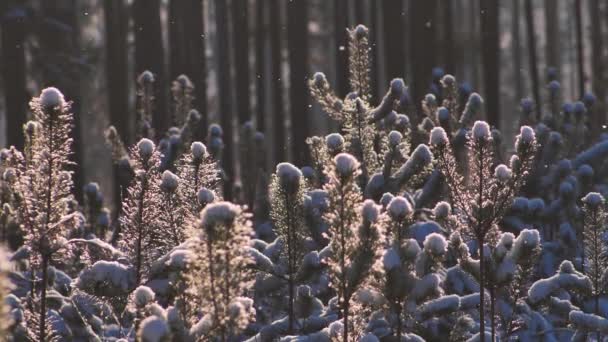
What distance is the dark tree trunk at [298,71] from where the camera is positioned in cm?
1817

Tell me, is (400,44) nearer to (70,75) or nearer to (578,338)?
(70,75)

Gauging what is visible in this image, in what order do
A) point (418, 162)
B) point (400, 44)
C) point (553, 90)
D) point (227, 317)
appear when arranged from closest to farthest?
point (227, 317), point (418, 162), point (553, 90), point (400, 44)

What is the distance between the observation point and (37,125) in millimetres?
5668

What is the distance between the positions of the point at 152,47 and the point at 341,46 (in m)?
3.29

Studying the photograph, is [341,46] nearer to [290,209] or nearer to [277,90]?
[277,90]

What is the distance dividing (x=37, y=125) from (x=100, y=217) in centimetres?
454

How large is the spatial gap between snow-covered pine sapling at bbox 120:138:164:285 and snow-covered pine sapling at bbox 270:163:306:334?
0.77 m

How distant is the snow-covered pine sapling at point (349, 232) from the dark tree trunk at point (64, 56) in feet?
35.6

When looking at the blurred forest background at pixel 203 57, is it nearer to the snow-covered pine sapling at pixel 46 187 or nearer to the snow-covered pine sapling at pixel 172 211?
the snow-covered pine sapling at pixel 172 211

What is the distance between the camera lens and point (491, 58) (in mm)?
16422

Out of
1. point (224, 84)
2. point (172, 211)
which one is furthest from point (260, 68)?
point (172, 211)

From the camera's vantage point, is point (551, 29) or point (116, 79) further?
point (551, 29)

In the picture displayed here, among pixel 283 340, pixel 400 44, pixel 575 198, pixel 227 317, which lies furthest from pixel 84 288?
pixel 400 44

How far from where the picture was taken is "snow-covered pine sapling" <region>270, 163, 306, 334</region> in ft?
18.9
